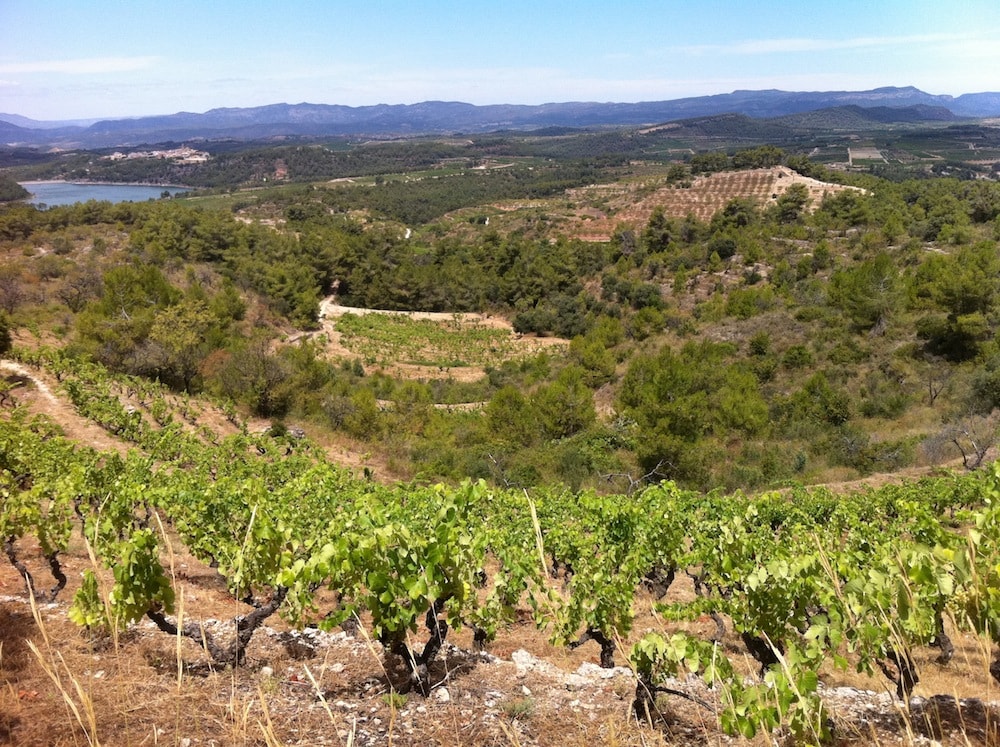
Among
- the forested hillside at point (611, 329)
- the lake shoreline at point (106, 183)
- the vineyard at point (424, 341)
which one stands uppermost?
the lake shoreline at point (106, 183)

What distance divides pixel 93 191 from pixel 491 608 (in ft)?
526

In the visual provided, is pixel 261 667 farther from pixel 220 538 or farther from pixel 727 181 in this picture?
pixel 727 181

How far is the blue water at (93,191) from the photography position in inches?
4402

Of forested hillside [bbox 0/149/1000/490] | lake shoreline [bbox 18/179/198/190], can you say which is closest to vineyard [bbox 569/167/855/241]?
forested hillside [bbox 0/149/1000/490]

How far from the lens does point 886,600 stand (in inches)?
134

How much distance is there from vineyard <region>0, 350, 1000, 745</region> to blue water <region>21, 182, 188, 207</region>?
4890 inches

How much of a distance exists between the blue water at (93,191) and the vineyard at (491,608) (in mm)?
124218

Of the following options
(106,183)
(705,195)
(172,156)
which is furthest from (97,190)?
(705,195)

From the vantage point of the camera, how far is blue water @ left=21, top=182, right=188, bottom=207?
367 ft

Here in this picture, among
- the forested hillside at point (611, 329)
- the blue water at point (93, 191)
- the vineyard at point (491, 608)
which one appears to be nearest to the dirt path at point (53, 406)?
the forested hillside at point (611, 329)

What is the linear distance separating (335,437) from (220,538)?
14.5 m

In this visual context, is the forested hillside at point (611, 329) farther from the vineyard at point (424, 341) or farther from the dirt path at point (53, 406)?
the dirt path at point (53, 406)

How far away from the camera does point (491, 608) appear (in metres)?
5.29

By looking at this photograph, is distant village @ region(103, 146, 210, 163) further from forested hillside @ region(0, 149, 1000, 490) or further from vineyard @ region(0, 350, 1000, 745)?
vineyard @ region(0, 350, 1000, 745)
